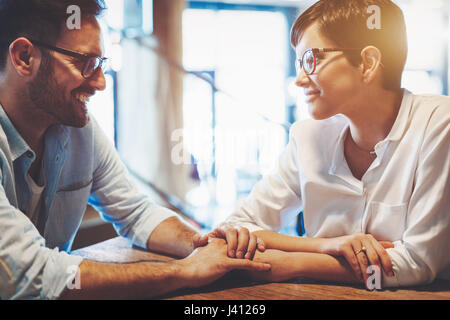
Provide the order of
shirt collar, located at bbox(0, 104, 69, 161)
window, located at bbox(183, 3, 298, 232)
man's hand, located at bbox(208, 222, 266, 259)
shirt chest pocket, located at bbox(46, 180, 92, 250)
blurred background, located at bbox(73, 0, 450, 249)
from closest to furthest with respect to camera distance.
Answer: man's hand, located at bbox(208, 222, 266, 259) → shirt collar, located at bbox(0, 104, 69, 161) → shirt chest pocket, located at bbox(46, 180, 92, 250) → blurred background, located at bbox(73, 0, 450, 249) → window, located at bbox(183, 3, 298, 232)

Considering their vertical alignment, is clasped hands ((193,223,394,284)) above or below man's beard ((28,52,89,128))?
below

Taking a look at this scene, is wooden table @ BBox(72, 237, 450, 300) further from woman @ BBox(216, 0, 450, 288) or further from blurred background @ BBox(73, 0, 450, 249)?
blurred background @ BBox(73, 0, 450, 249)

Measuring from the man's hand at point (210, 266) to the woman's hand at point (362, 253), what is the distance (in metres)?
0.22

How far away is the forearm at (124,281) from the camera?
0.94 meters

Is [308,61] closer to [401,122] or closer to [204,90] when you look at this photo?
[401,122]

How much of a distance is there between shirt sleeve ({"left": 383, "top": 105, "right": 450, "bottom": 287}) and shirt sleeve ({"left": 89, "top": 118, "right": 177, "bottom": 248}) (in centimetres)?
Result: 91

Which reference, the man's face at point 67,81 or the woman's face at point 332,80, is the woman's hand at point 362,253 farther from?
the man's face at point 67,81

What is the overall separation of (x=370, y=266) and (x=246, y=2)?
6.98 meters

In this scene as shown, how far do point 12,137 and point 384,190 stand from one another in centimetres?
124

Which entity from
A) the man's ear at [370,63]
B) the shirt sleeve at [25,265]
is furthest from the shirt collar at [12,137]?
the man's ear at [370,63]

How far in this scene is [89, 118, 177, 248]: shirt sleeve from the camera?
1.58 metres

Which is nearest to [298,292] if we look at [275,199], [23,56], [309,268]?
[309,268]

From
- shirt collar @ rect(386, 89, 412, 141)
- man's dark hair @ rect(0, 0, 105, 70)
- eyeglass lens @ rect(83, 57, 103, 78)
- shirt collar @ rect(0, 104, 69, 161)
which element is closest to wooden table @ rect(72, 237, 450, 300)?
shirt collar @ rect(386, 89, 412, 141)

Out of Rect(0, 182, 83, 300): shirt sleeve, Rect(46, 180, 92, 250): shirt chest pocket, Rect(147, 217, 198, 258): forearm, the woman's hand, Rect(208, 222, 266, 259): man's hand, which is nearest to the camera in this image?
Rect(0, 182, 83, 300): shirt sleeve
